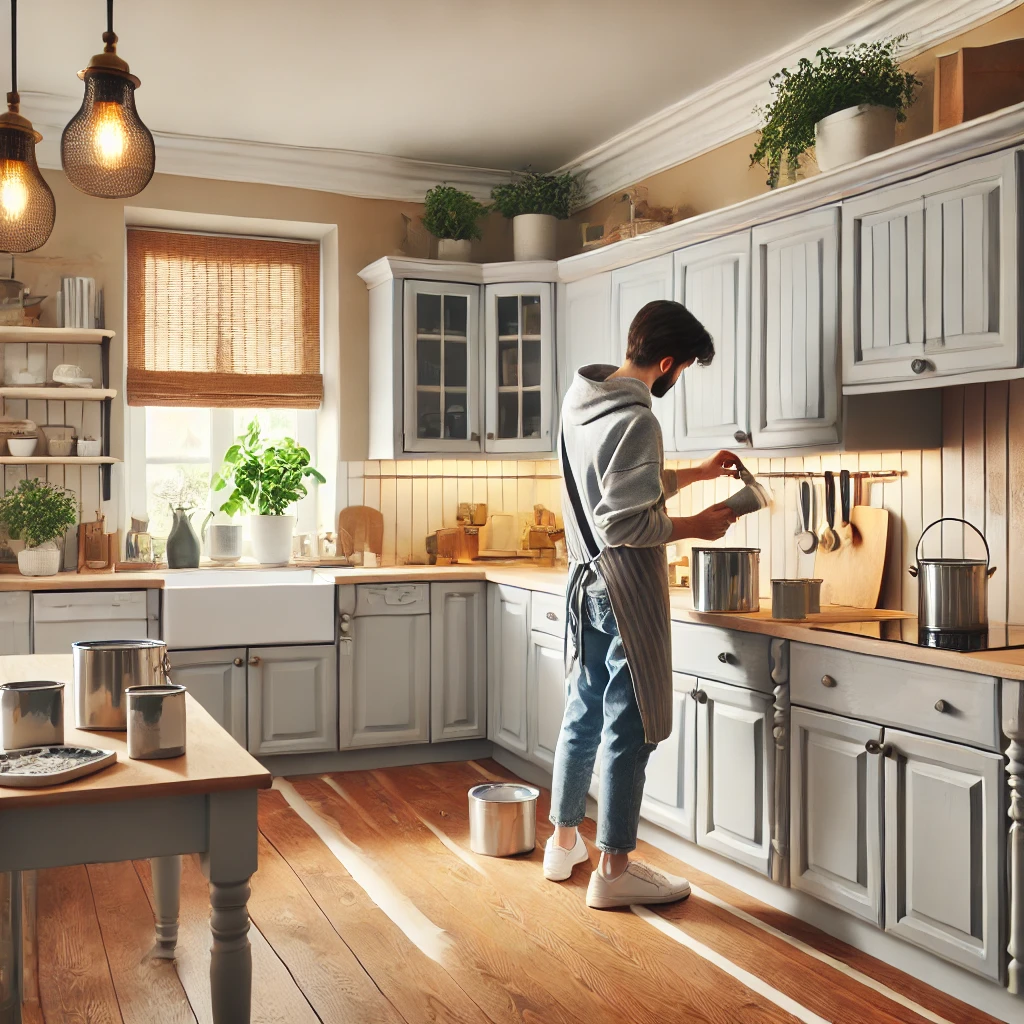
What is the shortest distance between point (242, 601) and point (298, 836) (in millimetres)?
1077

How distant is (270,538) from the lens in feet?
17.2

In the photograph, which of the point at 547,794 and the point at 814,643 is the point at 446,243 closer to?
the point at 547,794

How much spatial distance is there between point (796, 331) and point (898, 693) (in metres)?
1.29

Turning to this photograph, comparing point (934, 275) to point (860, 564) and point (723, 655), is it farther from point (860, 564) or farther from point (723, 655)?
point (723, 655)

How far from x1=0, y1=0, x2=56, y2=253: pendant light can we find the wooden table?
1.30 m

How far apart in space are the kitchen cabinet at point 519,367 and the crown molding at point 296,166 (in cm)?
71

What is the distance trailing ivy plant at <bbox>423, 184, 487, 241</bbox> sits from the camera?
5227 mm

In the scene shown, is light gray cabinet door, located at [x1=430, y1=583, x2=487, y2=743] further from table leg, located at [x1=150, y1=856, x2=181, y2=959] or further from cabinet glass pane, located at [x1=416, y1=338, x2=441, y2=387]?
table leg, located at [x1=150, y1=856, x2=181, y2=959]

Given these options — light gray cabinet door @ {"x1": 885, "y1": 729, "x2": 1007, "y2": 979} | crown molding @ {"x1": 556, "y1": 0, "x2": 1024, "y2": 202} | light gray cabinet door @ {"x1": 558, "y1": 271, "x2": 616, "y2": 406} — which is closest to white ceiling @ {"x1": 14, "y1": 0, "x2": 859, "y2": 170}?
crown molding @ {"x1": 556, "y1": 0, "x2": 1024, "y2": 202}

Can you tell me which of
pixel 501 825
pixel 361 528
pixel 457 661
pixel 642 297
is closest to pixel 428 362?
pixel 361 528

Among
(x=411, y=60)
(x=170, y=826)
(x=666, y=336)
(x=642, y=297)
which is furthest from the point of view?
(x=642, y=297)

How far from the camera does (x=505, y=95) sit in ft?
14.7

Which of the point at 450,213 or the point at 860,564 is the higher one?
the point at 450,213

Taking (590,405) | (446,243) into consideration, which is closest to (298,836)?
(590,405)
